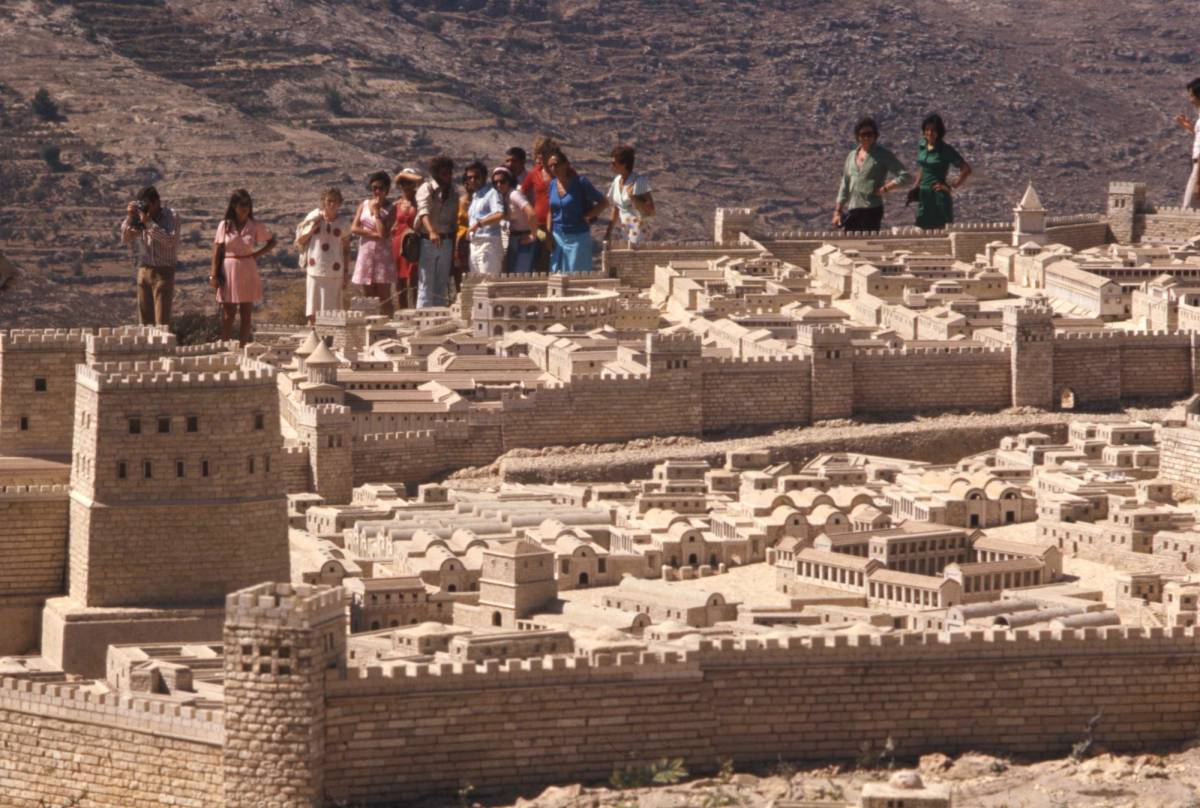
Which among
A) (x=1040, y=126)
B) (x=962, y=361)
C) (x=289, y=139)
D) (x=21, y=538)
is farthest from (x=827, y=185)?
(x=21, y=538)

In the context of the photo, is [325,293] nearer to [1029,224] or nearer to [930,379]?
[930,379]

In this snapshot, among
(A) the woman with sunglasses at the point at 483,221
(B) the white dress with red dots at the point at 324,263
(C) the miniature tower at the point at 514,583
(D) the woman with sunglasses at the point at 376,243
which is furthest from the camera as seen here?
(A) the woman with sunglasses at the point at 483,221

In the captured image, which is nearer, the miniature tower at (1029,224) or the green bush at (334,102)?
the miniature tower at (1029,224)

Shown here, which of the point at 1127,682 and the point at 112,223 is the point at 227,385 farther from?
the point at 112,223

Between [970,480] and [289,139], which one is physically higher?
[289,139]

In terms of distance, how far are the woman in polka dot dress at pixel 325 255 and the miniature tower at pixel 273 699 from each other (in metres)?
23.2

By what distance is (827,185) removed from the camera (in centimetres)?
13862

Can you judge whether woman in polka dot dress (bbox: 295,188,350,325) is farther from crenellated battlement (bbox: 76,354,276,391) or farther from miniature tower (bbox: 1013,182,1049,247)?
crenellated battlement (bbox: 76,354,276,391)

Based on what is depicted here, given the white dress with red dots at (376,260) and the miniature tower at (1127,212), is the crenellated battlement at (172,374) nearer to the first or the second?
the white dress with red dots at (376,260)

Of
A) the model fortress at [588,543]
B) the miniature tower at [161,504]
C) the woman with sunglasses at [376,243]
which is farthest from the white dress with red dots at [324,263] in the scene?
the miniature tower at [161,504]

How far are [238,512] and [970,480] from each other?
47.9 feet

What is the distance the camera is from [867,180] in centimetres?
7931

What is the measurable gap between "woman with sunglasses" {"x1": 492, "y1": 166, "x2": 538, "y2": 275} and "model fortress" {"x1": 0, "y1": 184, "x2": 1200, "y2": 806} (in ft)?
3.06

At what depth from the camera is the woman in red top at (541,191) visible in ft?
247
